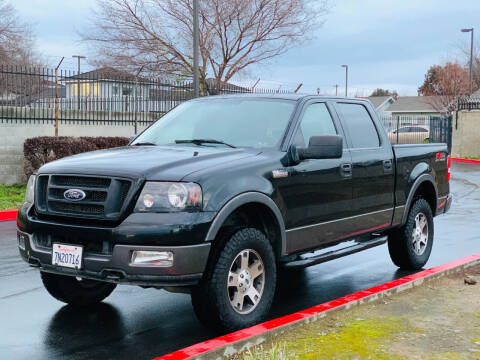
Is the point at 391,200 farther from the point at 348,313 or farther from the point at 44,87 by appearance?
the point at 44,87

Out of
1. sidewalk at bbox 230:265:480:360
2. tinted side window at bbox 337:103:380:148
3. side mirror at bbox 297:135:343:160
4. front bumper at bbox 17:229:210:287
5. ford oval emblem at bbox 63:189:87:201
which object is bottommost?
sidewalk at bbox 230:265:480:360

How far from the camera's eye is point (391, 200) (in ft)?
23.7

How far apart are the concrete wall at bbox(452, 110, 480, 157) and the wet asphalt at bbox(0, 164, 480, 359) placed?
24.1 m

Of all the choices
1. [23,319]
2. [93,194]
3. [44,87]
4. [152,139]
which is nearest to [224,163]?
[93,194]

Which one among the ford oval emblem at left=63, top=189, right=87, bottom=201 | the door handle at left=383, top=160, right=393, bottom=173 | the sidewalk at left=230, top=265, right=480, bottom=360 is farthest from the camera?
the door handle at left=383, top=160, right=393, bottom=173

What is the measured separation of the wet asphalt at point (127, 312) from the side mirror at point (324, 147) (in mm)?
1446

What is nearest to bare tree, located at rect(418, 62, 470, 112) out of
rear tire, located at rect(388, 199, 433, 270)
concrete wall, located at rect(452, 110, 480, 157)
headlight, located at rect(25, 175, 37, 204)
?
concrete wall, located at rect(452, 110, 480, 157)

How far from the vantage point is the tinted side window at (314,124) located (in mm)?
6172

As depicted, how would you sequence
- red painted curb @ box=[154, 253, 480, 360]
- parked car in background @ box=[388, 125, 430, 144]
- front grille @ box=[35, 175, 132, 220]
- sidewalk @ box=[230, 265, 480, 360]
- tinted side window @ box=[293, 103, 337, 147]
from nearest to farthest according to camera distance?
red painted curb @ box=[154, 253, 480, 360] < sidewalk @ box=[230, 265, 480, 360] < front grille @ box=[35, 175, 132, 220] < tinted side window @ box=[293, 103, 337, 147] < parked car in background @ box=[388, 125, 430, 144]

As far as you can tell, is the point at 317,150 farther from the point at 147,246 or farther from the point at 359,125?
the point at 147,246

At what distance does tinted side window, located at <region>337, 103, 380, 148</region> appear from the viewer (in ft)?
22.8

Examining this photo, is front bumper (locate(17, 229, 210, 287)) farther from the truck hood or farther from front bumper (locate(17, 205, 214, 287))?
the truck hood

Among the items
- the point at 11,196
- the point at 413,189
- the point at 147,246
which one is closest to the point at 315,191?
the point at 147,246

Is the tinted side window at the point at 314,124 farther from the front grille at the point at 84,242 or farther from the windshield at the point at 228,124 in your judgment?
the front grille at the point at 84,242
